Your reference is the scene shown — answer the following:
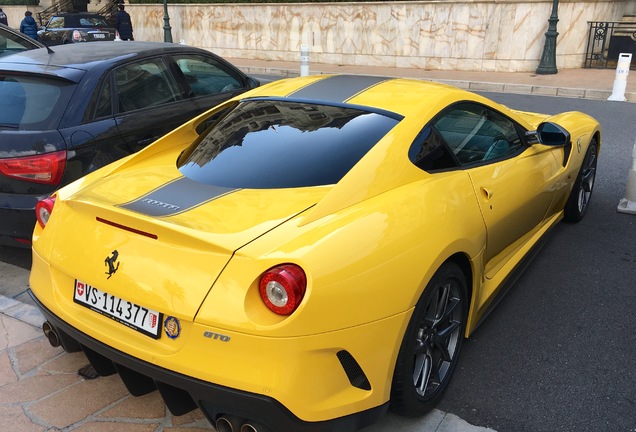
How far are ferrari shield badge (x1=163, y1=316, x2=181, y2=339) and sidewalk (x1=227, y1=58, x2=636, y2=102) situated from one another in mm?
12580

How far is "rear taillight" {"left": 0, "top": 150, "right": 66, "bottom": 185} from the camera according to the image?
13.5ft

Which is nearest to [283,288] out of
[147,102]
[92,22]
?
[147,102]

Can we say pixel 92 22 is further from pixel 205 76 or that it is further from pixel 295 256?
pixel 295 256

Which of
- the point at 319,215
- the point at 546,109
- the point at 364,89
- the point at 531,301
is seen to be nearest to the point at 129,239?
the point at 319,215

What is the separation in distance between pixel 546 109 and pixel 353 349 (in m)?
10.2

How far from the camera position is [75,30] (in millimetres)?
19828

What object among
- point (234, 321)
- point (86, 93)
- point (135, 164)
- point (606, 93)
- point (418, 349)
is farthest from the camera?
point (606, 93)

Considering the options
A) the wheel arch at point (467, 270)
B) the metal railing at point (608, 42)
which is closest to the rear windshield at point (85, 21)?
the metal railing at point (608, 42)

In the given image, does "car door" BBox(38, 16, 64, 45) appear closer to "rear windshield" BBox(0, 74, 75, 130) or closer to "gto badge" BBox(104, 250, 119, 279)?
"rear windshield" BBox(0, 74, 75, 130)

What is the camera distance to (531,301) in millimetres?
3998

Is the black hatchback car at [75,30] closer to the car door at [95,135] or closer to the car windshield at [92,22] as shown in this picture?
the car windshield at [92,22]

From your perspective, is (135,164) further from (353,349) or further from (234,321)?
(353,349)

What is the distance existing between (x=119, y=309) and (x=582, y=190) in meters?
4.31

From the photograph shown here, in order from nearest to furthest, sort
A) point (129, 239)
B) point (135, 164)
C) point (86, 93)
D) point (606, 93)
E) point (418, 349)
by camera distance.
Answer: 1. point (129, 239)
2. point (418, 349)
3. point (135, 164)
4. point (86, 93)
5. point (606, 93)
